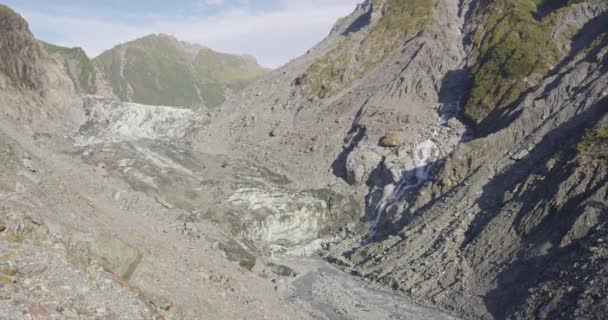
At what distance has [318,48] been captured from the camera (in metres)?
82.7

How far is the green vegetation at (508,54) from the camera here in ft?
172

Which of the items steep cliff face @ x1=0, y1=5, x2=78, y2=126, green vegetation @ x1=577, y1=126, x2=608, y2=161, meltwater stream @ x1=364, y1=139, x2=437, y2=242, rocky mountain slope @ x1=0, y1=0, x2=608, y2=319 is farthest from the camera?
steep cliff face @ x1=0, y1=5, x2=78, y2=126

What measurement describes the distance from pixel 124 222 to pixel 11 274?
42.1 feet

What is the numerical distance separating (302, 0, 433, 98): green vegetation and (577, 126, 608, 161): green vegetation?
36.0 m

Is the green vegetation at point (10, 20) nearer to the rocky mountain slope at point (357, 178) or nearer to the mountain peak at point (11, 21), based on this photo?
the mountain peak at point (11, 21)

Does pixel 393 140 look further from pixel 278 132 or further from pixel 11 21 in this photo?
pixel 11 21

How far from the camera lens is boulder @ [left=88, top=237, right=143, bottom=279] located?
17.8m

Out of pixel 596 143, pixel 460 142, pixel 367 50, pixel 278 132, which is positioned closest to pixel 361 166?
pixel 460 142

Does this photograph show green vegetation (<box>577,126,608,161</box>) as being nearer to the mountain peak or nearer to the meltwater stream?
the meltwater stream

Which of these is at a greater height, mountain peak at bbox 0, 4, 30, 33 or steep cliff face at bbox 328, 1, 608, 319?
mountain peak at bbox 0, 4, 30, 33

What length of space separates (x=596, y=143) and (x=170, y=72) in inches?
5415

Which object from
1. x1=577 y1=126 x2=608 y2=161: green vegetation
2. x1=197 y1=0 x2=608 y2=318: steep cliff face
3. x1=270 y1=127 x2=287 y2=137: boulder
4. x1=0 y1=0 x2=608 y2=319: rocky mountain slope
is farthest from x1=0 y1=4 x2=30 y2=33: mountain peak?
x1=577 y1=126 x2=608 y2=161: green vegetation

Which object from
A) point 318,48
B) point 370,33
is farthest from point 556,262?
point 318,48

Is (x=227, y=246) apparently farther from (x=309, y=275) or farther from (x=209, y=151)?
(x=209, y=151)
